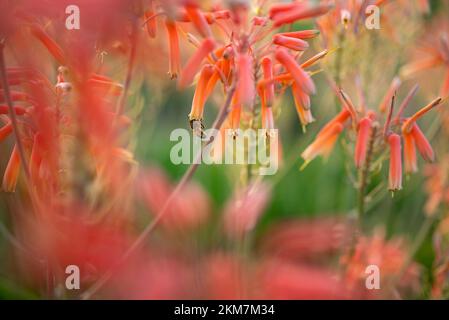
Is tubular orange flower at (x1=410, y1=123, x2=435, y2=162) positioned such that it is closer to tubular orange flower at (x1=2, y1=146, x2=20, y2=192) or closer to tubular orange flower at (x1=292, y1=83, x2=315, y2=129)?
tubular orange flower at (x1=292, y1=83, x2=315, y2=129)

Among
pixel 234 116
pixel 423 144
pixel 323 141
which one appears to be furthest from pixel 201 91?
pixel 423 144

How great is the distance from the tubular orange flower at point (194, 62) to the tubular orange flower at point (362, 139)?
1.10ft

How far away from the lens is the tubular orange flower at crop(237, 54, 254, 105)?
3.07ft

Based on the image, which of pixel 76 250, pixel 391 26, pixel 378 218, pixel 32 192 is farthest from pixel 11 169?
pixel 378 218

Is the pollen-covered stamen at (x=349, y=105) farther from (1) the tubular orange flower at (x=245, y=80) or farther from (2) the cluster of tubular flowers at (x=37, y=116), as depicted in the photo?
(2) the cluster of tubular flowers at (x=37, y=116)

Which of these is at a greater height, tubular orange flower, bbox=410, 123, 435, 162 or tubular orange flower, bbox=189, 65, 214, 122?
tubular orange flower, bbox=189, 65, 214, 122

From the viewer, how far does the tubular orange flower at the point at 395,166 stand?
114 centimetres

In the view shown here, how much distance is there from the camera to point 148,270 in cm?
119

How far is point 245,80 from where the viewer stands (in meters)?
0.95

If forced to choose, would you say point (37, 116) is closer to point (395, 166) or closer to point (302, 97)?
point (302, 97)

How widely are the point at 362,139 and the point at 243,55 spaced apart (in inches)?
12.2

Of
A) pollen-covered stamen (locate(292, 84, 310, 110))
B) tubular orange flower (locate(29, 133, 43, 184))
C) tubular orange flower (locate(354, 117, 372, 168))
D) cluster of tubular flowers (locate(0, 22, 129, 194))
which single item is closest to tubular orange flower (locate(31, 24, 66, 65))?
cluster of tubular flowers (locate(0, 22, 129, 194))

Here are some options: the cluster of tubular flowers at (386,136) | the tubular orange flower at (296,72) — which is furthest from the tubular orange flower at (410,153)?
the tubular orange flower at (296,72)

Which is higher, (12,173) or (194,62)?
(194,62)
